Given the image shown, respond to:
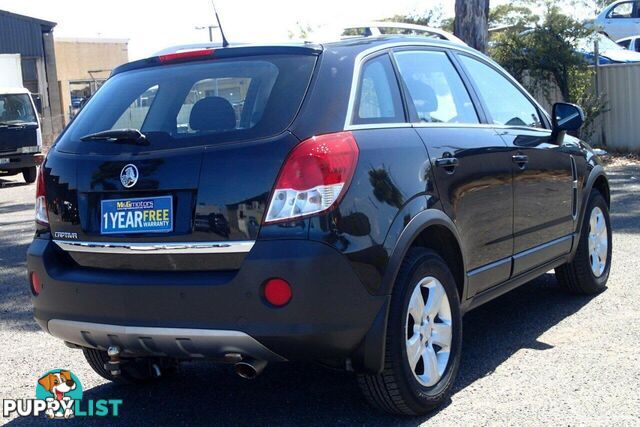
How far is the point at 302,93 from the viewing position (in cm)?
402

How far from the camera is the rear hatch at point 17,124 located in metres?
19.8

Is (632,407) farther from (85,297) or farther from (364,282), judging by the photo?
(85,297)

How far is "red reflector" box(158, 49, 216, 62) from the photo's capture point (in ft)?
14.4

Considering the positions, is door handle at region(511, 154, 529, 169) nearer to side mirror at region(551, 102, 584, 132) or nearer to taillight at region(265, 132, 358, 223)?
side mirror at region(551, 102, 584, 132)

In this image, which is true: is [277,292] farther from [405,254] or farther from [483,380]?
[483,380]

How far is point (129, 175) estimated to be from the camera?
4.04 meters

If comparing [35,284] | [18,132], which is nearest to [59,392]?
[35,284]

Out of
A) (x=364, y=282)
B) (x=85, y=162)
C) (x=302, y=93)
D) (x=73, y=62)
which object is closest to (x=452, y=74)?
(x=302, y=93)

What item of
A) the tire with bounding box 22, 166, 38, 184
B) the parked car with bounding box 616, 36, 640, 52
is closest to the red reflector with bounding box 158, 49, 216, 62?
the tire with bounding box 22, 166, 38, 184

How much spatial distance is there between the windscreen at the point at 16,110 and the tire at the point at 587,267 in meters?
16.1

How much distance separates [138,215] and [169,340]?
0.57m

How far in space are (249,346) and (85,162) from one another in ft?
3.89

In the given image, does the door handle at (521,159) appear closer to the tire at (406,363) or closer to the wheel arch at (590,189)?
the wheel arch at (590,189)

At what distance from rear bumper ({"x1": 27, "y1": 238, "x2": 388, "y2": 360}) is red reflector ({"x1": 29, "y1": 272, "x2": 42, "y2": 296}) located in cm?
33
